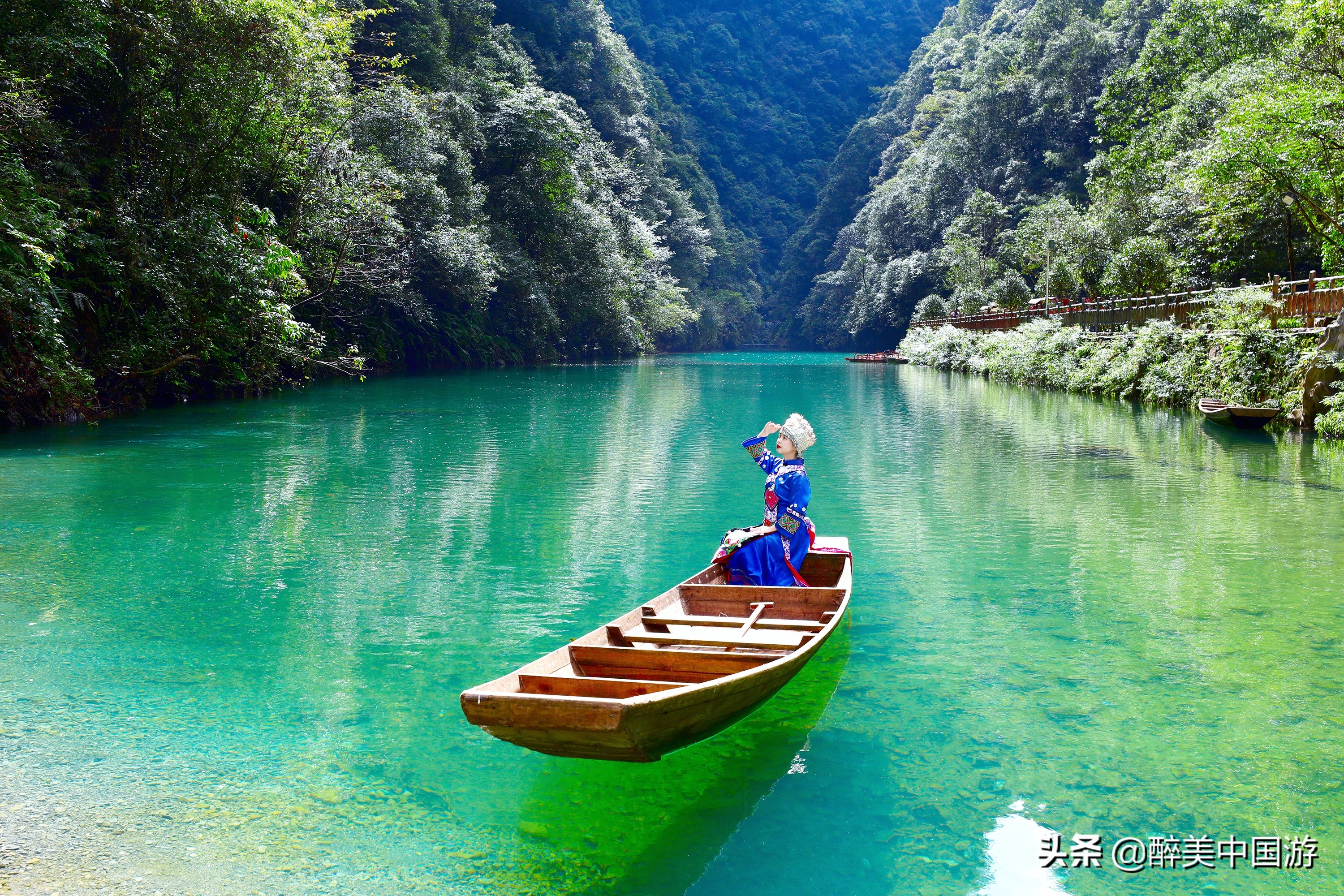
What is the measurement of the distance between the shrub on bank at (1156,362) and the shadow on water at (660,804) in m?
15.4

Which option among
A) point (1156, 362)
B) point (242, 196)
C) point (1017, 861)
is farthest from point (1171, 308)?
point (1017, 861)

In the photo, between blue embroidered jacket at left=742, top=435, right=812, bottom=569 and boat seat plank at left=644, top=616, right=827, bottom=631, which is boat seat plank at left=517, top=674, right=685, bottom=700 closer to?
boat seat plank at left=644, top=616, right=827, bottom=631

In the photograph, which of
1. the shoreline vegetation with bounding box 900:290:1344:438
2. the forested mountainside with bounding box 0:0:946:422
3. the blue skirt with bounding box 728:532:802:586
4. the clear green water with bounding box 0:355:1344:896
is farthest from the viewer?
the shoreline vegetation with bounding box 900:290:1344:438

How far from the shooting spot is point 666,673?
4559 millimetres

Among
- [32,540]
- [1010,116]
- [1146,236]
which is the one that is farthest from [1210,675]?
[1010,116]

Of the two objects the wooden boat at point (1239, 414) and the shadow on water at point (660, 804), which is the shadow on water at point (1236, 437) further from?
the shadow on water at point (660, 804)

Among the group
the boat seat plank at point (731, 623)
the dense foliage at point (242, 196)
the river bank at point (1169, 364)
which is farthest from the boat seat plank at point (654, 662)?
the river bank at point (1169, 364)

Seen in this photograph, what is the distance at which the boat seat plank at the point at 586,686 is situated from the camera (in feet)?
13.2

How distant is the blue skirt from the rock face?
1457 centimetres

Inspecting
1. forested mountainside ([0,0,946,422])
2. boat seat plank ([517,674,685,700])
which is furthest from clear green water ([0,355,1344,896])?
forested mountainside ([0,0,946,422])

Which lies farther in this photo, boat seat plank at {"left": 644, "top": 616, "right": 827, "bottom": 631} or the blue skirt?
the blue skirt

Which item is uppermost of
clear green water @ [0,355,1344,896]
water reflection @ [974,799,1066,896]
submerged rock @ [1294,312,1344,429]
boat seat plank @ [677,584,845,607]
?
submerged rock @ [1294,312,1344,429]
